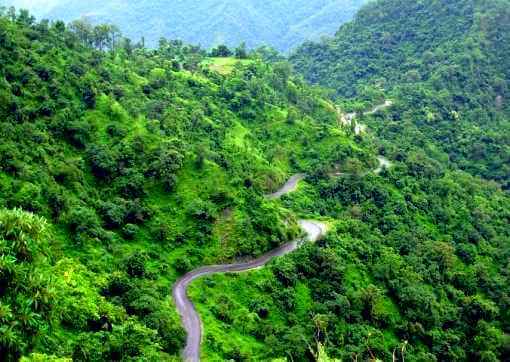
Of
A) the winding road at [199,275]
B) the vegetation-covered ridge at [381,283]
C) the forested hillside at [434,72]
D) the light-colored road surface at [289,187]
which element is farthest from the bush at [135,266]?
the forested hillside at [434,72]

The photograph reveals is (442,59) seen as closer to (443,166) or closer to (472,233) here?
(443,166)

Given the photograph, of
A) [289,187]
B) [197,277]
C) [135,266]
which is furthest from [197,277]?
[289,187]

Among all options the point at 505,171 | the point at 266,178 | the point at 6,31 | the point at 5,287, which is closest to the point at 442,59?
the point at 505,171

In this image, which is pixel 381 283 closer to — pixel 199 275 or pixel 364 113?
pixel 199 275

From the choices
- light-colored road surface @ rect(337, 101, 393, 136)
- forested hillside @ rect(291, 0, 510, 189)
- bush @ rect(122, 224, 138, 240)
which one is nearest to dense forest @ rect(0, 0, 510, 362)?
bush @ rect(122, 224, 138, 240)

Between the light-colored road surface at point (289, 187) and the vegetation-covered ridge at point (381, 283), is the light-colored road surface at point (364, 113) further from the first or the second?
the light-colored road surface at point (289, 187)
